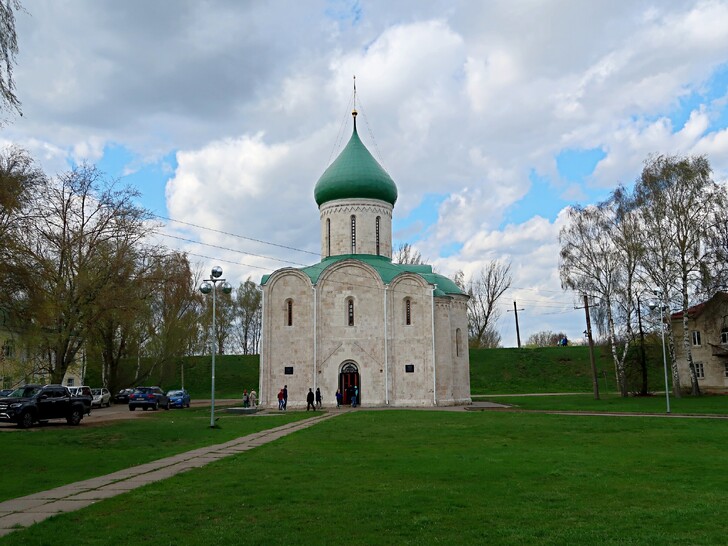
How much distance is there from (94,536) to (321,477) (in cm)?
484

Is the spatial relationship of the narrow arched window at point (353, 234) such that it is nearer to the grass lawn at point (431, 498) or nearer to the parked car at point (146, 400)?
the parked car at point (146, 400)

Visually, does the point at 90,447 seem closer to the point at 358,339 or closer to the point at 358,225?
the point at 358,339

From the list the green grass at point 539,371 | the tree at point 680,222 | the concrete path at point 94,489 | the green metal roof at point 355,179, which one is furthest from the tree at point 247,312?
the concrete path at point 94,489

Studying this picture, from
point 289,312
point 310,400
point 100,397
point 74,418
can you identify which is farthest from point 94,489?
point 100,397

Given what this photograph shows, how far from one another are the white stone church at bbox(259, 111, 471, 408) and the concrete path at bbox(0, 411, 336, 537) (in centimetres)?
2041

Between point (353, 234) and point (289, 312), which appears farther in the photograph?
point (353, 234)

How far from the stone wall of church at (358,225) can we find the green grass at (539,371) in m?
19.3

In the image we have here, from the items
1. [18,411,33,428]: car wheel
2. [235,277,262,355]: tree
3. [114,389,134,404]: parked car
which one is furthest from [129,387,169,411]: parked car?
[235,277,262,355]: tree

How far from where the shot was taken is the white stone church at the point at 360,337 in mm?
36844

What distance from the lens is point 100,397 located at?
4156 cm

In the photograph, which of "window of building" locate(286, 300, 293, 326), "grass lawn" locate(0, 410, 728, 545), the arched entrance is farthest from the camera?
"window of building" locate(286, 300, 293, 326)

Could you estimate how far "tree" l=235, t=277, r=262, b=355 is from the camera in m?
74.5

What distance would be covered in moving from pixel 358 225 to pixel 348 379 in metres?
9.44

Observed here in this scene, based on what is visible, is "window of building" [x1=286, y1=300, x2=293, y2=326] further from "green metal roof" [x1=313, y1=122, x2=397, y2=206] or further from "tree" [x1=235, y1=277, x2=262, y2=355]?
"tree" [x1=235, y1=277, x2=262, y2=355]
